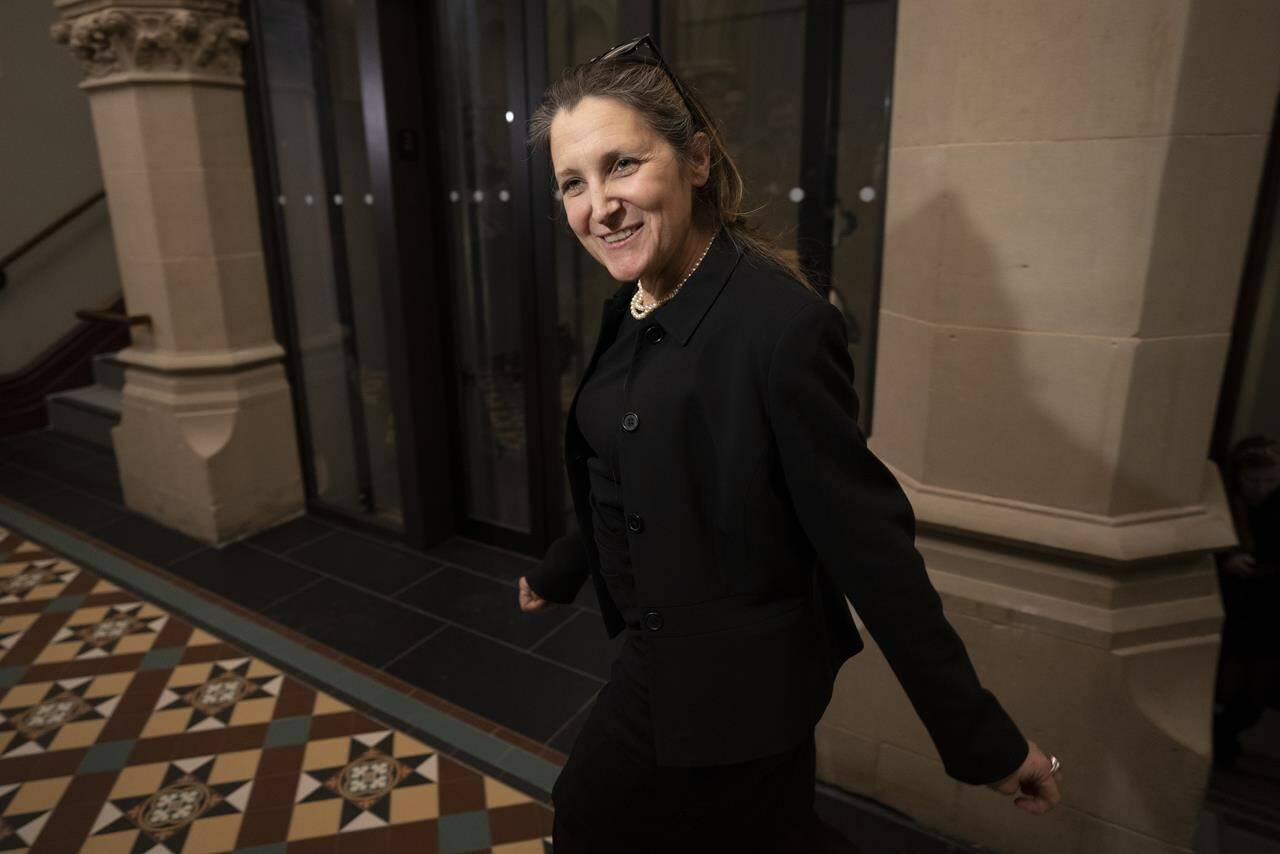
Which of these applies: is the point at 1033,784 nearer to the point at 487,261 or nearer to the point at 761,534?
the point at 761,534

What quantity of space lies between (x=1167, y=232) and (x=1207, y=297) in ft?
0.56

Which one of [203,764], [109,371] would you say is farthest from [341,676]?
[109,371]

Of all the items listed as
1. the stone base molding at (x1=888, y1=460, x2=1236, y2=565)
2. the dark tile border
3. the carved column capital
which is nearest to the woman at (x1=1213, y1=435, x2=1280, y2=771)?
the stone base molding at (x1=888, y1=460, x2=1236, y2=565)

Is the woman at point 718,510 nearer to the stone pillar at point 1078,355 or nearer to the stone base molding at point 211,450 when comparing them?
the stone pillar at point 1078,355

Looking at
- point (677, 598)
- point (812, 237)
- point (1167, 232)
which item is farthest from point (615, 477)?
point (812, 237)

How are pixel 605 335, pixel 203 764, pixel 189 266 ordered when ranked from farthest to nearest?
pixel 189 266 < pixel 203 764 < pixel 605 335

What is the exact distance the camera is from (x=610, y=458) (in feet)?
3.73

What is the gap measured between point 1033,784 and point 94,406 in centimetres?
582

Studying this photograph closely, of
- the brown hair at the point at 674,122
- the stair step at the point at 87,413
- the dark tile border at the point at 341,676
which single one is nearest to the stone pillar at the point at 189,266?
the dark tile border at the point at 341,676

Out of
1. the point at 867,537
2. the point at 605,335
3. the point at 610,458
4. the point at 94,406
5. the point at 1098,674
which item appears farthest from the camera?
the point at 94,406

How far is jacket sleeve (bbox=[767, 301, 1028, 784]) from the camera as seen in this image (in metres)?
0.96

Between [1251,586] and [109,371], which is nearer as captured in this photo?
[1251,586]

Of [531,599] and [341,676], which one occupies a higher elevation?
[531,599]

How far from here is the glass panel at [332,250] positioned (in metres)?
3.50
